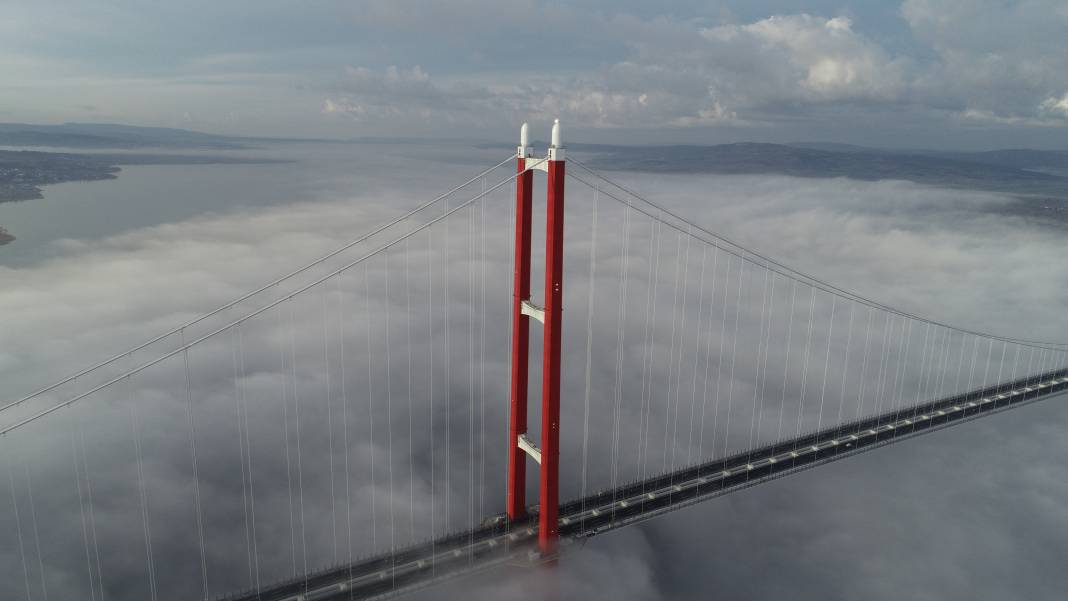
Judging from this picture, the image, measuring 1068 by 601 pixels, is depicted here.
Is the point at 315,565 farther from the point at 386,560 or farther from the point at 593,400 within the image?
the point at 593,400

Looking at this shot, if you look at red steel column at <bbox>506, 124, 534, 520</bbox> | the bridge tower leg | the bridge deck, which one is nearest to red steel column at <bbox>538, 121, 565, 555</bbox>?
the bridge tower leg

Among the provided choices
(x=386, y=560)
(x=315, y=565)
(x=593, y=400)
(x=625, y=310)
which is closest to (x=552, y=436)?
(x=386, y=560)

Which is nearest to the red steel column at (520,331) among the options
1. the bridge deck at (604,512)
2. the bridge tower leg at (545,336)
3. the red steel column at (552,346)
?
the bridge tower leg at (545,336)

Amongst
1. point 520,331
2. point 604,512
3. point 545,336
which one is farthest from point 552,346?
point 604,512

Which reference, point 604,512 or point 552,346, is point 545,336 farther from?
point 604,512

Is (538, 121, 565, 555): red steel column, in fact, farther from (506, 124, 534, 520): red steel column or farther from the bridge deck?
the bridge deck

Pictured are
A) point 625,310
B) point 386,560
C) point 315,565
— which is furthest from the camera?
point 625,310
